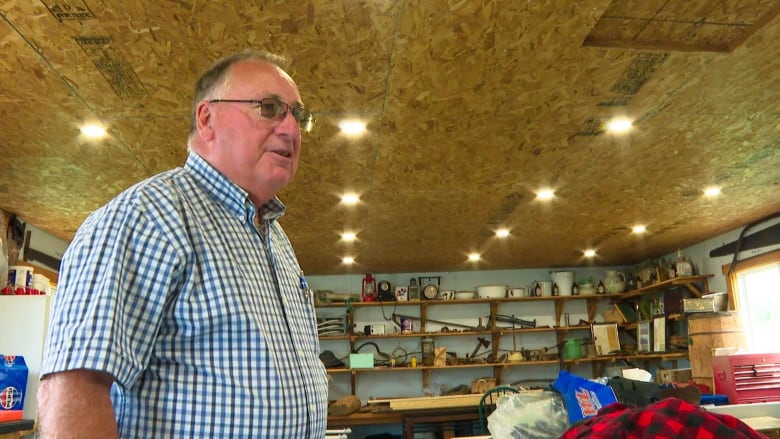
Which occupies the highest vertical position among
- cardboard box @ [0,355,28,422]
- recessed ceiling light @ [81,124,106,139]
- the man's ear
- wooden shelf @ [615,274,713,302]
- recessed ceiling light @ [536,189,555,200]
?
recessed ceiling light @ [536,189,555,200]

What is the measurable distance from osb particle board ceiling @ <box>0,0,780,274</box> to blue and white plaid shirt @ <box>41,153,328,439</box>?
1.38 m

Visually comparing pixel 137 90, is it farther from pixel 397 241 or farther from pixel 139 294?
pixel 397 241

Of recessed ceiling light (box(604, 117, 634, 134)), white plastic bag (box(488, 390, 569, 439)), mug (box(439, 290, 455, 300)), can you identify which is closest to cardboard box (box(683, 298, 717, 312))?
mug (box(439, 290, 455, 300))

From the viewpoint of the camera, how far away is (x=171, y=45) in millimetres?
2338

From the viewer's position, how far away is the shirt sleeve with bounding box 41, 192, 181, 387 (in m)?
0.79

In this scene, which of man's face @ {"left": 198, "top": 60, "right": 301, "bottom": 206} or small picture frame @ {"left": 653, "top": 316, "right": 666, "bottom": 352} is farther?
small picture frame @ {"left": 653, "top": 316, "right": 666, "bottom": 352}

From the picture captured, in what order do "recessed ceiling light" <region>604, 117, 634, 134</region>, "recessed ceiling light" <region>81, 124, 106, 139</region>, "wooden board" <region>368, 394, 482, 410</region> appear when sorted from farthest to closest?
"wooden board" <region>368, 394, 482, 410</region> → "recessed ceiling light" <region>604, 117, 634, 134</region> → "recessed ceiling light" <region>81, 124, 106, 139</region>

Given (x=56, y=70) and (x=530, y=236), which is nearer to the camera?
(x=56, y=70)

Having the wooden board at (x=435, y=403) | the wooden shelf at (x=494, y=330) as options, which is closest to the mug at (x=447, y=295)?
the wooden shelf at (x=494, y=330)

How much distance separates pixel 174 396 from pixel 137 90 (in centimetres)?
216

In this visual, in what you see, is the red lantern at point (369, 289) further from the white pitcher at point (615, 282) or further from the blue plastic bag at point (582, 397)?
the blue plastic bag at point (582, 397)

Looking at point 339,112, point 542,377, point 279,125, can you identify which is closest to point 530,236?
point 542,377

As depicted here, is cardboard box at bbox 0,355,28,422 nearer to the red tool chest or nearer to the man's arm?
the man's arm

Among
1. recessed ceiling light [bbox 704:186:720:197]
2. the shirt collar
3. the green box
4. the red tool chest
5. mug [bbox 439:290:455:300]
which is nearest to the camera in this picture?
the shirt collar
